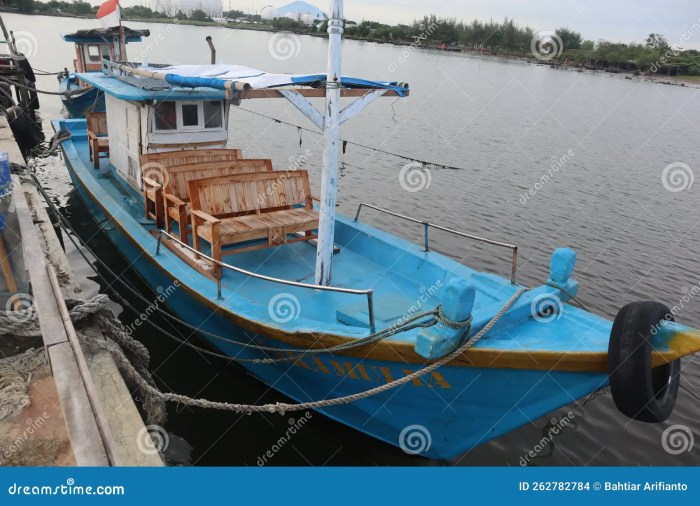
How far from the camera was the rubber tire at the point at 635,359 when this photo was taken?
377 centimetres

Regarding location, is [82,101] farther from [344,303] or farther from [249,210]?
[344,303]

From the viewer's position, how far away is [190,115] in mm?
8656

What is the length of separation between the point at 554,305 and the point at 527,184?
12.7 meters

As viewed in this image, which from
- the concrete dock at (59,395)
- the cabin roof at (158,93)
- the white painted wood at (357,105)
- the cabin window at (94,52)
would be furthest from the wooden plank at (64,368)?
the cabin window at (94,52)

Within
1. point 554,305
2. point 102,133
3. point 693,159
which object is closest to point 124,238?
point 102,133

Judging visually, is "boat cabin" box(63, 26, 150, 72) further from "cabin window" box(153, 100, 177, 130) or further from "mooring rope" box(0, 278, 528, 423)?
"mooring rope" box(0, 278, 528, 423)

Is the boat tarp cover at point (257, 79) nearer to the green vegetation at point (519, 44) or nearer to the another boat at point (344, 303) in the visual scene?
the another boat at point (344, 303)

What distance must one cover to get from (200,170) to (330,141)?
3077 mm

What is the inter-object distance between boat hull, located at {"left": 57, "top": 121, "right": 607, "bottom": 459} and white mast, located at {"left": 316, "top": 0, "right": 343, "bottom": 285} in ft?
4.14

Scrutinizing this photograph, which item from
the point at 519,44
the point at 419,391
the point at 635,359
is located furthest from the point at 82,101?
the point at 519,44

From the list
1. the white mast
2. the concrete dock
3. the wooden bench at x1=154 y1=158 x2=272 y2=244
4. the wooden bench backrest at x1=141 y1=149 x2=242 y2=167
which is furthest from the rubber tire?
the wooden bench backrest at x1=141 y1=149 x2=242 y2=167

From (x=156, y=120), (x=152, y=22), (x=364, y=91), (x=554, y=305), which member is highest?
(x=152, y=22)

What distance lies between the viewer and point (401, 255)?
7.27 metres
